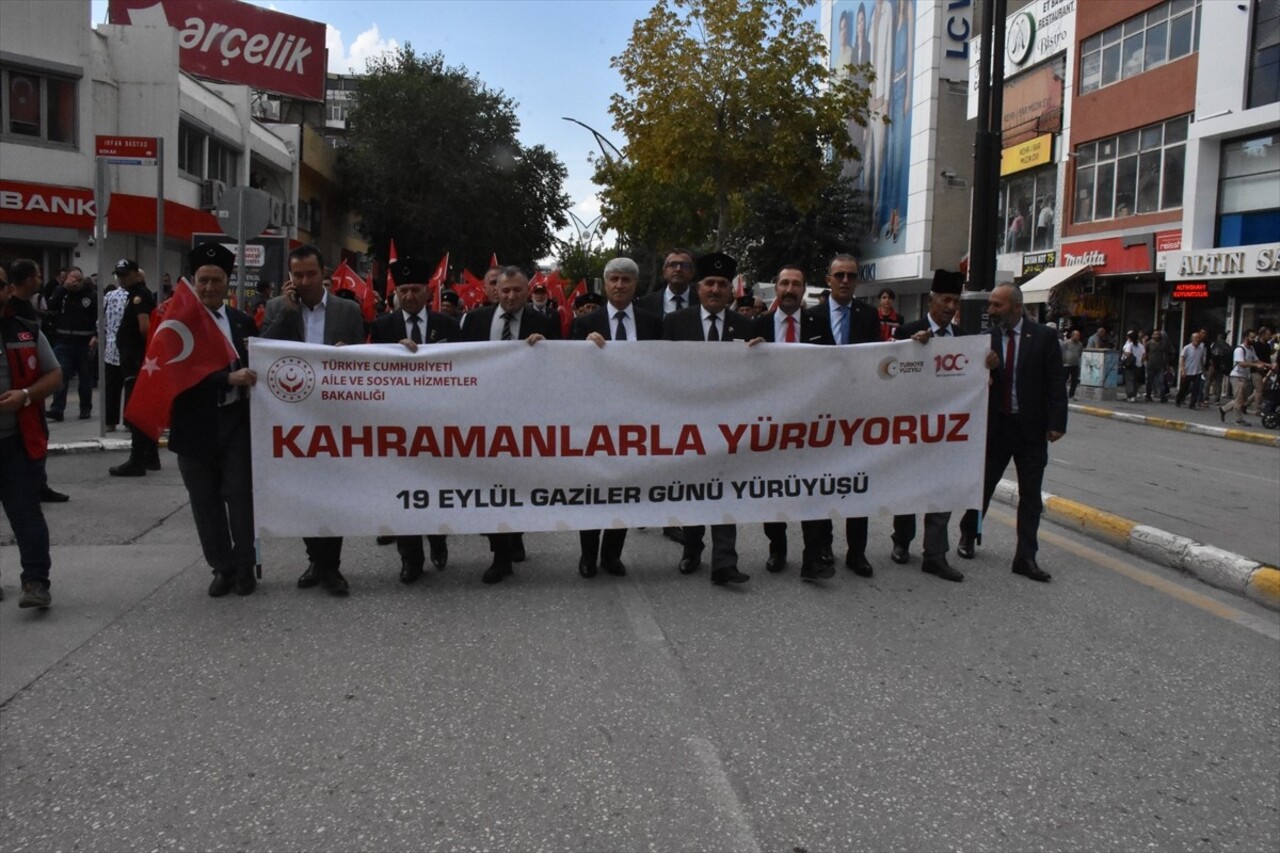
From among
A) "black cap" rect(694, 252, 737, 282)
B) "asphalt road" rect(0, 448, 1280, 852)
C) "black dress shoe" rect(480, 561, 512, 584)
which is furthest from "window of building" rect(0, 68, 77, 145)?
"black cap" rect(694, 252, 737, 282)

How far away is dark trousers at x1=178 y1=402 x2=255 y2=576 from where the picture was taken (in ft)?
20.5

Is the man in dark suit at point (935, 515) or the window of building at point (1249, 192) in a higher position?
the window of building at point (1249, 192)

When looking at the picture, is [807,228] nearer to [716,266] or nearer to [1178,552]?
[1178,552]

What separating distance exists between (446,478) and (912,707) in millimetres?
3197

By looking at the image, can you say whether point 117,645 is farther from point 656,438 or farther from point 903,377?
point 903,377

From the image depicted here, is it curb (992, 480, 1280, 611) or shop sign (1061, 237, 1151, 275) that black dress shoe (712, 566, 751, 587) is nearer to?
Answer: curb (992, 480, 1280, 611)

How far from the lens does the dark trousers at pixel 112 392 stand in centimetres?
1262

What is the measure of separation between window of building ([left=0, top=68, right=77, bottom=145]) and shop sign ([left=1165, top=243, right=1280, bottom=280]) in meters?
26.9

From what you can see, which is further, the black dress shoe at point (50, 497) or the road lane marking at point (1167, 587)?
the black dress shoe at point (50, 497)

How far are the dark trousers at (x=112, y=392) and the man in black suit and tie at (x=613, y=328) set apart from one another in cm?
751

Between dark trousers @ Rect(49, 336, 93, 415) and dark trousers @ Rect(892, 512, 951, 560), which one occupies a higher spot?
dark trousers @ Rect(49, 336, 93, 415)

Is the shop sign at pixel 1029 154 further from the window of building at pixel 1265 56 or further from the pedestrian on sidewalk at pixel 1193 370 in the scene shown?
the pedestrian on sidewalk at pixel 1193 370

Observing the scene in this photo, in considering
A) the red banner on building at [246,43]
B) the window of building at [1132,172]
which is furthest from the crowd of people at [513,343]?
the red banner on building at [246,43]

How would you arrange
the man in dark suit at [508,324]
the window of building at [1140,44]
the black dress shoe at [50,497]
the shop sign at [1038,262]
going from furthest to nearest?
1. the shop sign at [1038,262]
2. the window of building at [1140,44]
3. the black dress shoe at [50,497]
4. the man in dark suit at [508,324]
